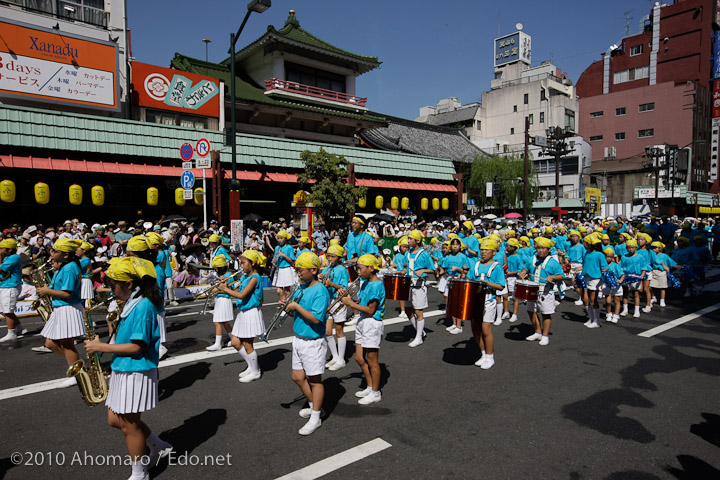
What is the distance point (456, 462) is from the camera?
4.14 meters

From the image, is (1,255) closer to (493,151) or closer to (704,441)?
(704,441)

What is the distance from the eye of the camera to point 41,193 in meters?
16.6

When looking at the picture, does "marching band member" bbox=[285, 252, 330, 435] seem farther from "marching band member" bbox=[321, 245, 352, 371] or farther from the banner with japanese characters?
the banner with japanese characters

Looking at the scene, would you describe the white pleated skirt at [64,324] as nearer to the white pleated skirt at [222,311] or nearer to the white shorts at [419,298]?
the white pleated skirt at [222,311]

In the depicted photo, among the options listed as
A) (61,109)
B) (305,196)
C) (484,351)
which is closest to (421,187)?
(305,196)

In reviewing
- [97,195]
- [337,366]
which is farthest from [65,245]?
[97,195]

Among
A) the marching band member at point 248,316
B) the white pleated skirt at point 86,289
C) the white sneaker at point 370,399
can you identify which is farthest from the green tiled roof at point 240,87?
the white sneaker at point 370,399

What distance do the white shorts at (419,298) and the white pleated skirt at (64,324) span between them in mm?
5208

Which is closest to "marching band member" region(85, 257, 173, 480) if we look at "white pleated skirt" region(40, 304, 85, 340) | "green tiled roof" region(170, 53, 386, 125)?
"white pleated skirt" region(40, 304, 85, 340)

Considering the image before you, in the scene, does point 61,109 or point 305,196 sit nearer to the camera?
point 61,109

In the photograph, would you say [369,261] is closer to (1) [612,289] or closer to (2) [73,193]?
(1) [612,289]

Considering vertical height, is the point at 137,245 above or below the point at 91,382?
above

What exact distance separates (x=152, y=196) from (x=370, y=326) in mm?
16626

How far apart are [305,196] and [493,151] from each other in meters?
39.9
